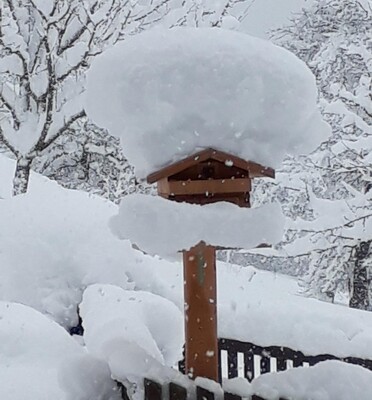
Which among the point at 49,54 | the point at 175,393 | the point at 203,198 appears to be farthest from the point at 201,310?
the point at 49,54

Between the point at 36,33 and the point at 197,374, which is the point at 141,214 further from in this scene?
the point at 36,33

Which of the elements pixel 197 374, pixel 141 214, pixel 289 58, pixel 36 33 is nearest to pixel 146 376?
pixel 197 374

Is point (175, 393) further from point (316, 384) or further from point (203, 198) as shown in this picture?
point (203, 198)

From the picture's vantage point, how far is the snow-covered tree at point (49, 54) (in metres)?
9.27

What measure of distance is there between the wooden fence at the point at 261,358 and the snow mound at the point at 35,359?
3.10 feet

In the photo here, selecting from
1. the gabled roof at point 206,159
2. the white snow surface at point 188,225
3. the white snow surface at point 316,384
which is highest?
the gabled roof at point 206,159

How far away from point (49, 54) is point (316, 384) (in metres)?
7.34

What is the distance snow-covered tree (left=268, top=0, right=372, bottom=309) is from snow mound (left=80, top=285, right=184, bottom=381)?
3.73 m

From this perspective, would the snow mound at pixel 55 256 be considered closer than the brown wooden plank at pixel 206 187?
No

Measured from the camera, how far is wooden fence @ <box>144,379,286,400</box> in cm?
307

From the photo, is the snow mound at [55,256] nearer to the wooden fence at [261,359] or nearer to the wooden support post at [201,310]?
the wooden fence at [261,359]

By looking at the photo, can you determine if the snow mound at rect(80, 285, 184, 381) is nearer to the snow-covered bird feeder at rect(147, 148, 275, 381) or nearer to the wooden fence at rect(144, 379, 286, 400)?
the wooden fence at rect(144, 379, 286, 400)

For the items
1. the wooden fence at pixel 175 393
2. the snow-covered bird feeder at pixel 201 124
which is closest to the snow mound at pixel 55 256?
the wooden fence at pixel 175 393

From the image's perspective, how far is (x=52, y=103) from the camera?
9.32 m
